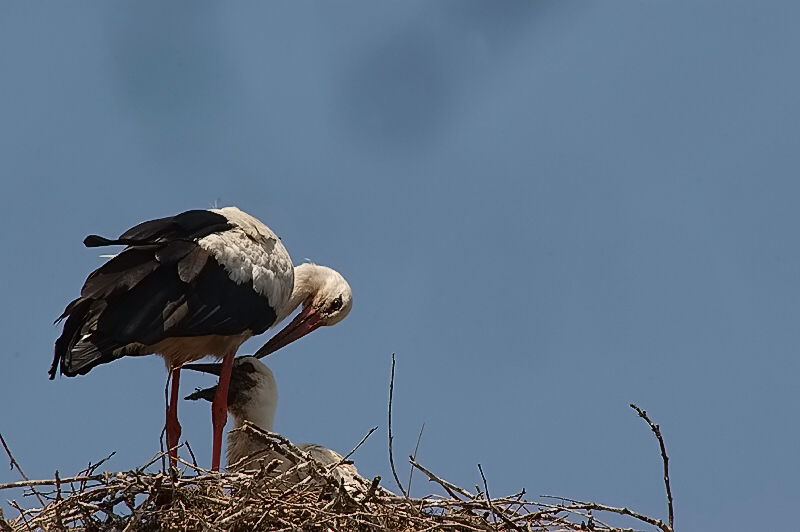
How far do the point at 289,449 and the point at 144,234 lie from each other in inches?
54.6

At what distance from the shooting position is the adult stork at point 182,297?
18.2 feet

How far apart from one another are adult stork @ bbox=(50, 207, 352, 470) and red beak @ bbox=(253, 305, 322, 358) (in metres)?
0.42

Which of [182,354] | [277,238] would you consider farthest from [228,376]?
[277,238]

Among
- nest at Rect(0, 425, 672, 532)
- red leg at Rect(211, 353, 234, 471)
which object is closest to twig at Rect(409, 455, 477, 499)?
nest at Rect(0, 425, 672, 532)

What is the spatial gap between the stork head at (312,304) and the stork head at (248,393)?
511 mm

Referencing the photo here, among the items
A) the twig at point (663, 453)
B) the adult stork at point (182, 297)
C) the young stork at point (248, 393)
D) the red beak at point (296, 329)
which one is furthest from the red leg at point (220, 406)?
the twig at point (663, 453)

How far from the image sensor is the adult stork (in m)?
5.56

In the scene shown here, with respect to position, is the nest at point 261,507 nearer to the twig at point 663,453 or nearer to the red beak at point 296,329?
the twig at point 663,453

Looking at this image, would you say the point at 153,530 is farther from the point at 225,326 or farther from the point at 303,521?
the point at 225,326

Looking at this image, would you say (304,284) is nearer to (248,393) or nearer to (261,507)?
(248,393)

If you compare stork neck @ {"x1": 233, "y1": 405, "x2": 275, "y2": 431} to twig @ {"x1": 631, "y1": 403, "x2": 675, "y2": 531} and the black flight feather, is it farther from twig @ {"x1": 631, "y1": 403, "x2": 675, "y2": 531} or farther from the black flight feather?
twig @ {"x1": 631, "y1": 403, "x2": 675, "y2": 531}

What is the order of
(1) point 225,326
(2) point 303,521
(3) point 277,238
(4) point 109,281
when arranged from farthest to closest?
(3) point 277,238
(1) point 225,326
(4) point 109,281
(2) point 303,521

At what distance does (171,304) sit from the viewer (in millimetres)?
5816

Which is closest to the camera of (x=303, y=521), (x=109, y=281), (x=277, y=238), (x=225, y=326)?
(x=303, y=521)
